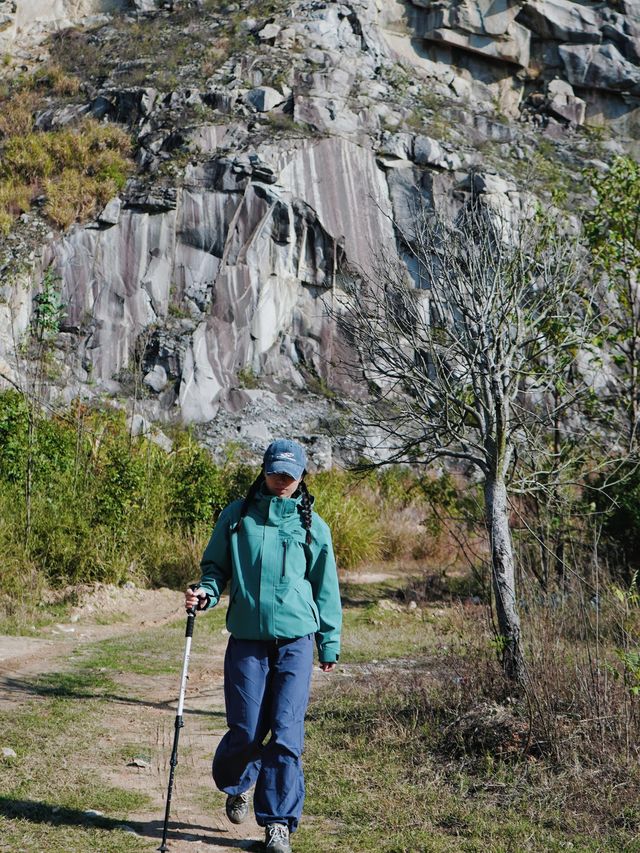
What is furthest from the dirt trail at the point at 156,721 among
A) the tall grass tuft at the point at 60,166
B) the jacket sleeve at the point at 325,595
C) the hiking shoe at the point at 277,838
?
the tall grass tuft at the point at 60,166

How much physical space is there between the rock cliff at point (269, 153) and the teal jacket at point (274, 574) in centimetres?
1468

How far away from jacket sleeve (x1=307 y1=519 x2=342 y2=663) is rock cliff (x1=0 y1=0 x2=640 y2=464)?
48.7ft

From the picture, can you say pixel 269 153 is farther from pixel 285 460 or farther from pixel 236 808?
pixel 236 808

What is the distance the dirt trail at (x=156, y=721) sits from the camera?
4348 mm

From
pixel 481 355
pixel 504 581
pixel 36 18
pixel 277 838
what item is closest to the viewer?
pixel 277 838

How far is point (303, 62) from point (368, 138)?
3.60m

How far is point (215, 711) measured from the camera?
6.81 meters

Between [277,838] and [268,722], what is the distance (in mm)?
474

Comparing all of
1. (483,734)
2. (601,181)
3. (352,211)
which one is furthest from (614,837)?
(352,211)

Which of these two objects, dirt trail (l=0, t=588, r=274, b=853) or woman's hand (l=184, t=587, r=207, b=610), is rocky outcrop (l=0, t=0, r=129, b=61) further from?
woman's hand (l=184, t=587, r=207, b=610)

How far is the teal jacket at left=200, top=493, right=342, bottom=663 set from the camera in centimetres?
408

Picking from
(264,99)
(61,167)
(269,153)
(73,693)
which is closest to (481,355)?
(73,693)

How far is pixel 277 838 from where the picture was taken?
12.9 ft

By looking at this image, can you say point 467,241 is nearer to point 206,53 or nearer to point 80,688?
point 80,688
